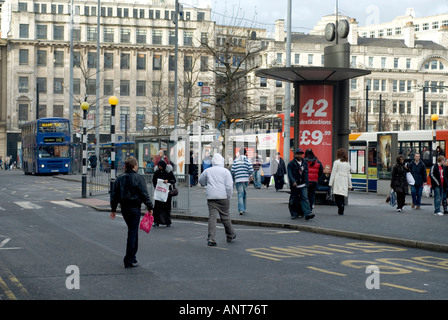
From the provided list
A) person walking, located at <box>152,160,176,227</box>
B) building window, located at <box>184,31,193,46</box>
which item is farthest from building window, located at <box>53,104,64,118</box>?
person walking, located at <box>152,160,176,227</box>

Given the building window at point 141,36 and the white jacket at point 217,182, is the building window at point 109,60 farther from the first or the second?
the white jacket at point 217,182

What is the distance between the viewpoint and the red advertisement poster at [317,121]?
2220 centimetres

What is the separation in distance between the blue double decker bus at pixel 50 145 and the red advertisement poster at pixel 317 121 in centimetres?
3343

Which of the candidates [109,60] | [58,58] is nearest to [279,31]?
[109,60]

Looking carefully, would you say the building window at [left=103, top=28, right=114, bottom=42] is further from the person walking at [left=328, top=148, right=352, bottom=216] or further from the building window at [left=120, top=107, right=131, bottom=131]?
the person walking at [left=328, top=148, right=352, bottom=216]

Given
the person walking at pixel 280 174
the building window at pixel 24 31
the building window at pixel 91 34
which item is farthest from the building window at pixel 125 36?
the person walking at pixel 280 174

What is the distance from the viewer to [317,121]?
22.2m

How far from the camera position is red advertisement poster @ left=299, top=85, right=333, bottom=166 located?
22203mm

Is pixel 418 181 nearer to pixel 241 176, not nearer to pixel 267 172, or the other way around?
pixel 241 176

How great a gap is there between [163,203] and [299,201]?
361cm

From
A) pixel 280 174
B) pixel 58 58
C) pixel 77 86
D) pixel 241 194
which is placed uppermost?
pixel 58 58

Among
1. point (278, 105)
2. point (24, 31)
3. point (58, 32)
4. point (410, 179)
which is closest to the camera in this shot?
point (410, 179)
